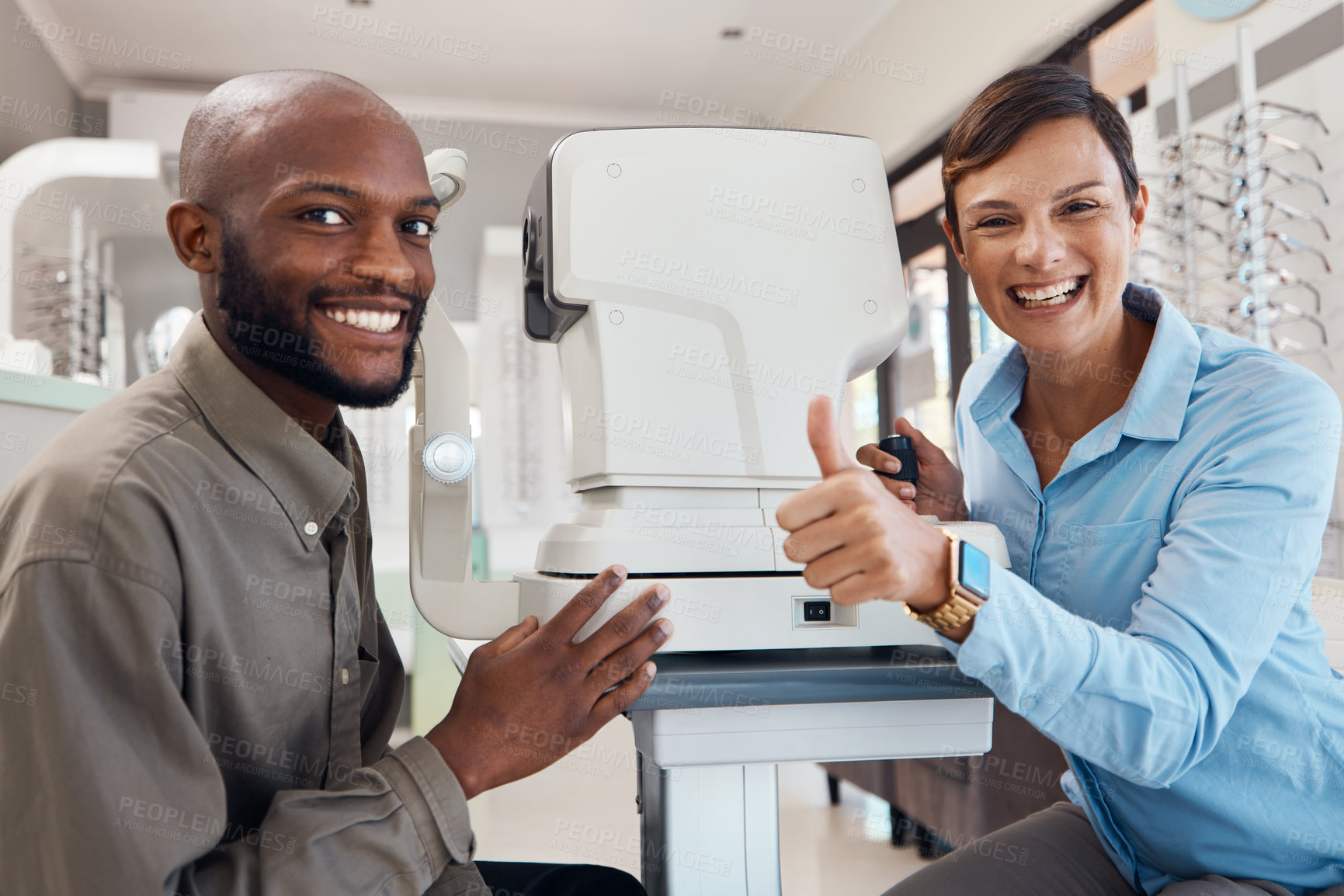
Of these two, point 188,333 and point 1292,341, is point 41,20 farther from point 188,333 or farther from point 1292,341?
A: point 1292,341

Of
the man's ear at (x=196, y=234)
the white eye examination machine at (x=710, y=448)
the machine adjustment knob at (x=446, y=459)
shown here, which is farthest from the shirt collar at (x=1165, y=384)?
the man's ear at (x=196, y=234)

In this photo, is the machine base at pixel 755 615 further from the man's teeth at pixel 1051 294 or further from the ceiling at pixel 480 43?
the ceiling at pixel 480 43

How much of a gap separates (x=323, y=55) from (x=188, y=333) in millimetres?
3851

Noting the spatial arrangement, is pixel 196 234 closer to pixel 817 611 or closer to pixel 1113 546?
pixel 817 611

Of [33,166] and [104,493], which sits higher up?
[33,166]

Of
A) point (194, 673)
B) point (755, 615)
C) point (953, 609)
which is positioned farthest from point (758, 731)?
point (194, 673)

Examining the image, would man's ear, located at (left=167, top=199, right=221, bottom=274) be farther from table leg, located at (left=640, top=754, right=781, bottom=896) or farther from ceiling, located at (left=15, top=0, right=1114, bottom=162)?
ceiling, located at (left=15, top=0, right=1114, bottom=162)

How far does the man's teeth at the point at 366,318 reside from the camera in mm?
840

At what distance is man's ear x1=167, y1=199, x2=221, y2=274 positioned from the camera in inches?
32.9

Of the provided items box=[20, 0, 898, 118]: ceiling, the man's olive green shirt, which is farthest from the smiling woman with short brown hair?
box=[20, 0, 898, 118]: ceiling

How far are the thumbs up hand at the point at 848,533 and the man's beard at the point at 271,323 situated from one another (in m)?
0.42

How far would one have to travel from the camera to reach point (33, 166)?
3.18 meters

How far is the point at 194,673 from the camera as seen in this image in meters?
0.67

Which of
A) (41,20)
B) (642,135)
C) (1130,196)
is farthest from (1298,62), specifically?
(41,20)
